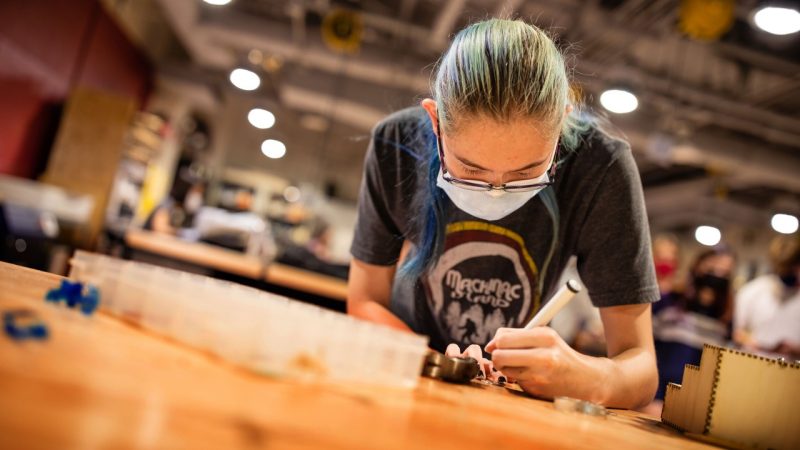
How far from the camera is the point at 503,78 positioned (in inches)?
44.6

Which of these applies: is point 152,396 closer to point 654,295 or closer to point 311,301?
point 654,295

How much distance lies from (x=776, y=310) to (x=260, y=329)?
4.86 meters

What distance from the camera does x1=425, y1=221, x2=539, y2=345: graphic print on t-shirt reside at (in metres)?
1.46

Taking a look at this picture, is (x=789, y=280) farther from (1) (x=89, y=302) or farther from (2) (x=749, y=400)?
(1) (x=89, y=302)

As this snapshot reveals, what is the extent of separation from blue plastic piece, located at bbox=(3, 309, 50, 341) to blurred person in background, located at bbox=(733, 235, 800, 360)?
4.81 metres

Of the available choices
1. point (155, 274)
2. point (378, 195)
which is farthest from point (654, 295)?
point (155, 274)

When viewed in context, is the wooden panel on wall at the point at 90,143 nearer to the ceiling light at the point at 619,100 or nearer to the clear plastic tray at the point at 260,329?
the ceiling light at the point at 619,100

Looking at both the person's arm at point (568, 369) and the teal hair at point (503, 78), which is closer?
the person's arm at point (568, 369)

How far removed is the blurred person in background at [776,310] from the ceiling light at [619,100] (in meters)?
1.81

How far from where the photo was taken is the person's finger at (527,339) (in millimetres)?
980

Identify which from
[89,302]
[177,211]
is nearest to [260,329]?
[89,302]

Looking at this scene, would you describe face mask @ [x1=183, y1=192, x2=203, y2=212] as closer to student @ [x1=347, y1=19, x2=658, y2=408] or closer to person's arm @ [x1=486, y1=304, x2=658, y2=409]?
student @ [x1=347, y1=19, x2=658, y2=408]

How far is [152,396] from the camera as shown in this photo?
1.53ft

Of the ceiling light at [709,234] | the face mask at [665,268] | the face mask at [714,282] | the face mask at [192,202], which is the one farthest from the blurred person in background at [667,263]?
the face mask at [192,202]
